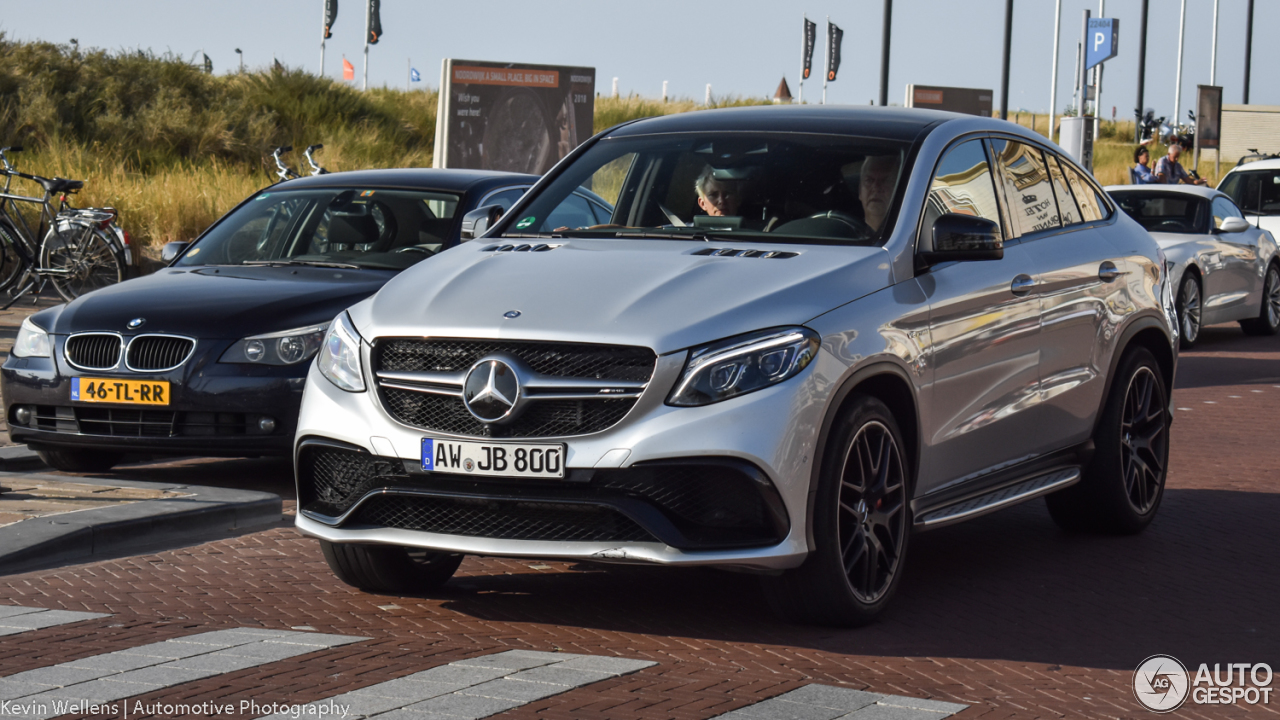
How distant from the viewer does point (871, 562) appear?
18.1ft

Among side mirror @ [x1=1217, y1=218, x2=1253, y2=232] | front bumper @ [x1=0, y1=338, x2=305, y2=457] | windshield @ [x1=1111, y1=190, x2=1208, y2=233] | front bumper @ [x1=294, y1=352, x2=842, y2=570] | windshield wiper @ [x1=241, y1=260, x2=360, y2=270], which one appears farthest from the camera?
windshield @ [x1=1111, y1=190, x2=1208, y2=233]

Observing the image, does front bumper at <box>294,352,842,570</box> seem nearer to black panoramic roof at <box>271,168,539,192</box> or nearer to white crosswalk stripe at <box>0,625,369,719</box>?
white crosswalk stripe at <box>0,625,369,719</box>

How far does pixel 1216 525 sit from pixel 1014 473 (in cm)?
180

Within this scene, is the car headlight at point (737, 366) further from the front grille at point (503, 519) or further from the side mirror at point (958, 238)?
the side mirror at point (958, 238)

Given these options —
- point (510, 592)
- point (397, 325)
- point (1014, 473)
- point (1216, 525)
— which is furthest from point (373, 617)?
point (1216, 525)

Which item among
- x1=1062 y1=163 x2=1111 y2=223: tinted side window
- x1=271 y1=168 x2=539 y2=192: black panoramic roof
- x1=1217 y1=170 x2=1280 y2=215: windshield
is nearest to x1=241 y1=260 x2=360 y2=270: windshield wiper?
x1=271 y1=168 x2=539 y2=192: black panoramic roof

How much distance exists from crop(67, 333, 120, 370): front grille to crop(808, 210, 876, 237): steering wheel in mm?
3695

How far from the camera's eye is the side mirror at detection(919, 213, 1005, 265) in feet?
19.3

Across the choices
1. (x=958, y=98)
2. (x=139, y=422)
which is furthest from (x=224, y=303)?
(x=958, y=98)

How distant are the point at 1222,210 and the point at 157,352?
12.7 m

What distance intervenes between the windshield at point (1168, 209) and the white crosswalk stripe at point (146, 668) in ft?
44.5

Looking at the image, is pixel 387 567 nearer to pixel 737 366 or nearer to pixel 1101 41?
pixel 737 366

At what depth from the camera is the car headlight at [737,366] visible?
4.97 m

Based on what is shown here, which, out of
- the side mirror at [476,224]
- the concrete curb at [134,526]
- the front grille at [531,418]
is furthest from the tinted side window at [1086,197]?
the concrete curb at [134,526]
